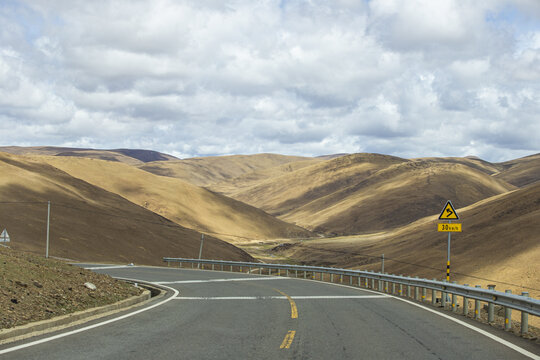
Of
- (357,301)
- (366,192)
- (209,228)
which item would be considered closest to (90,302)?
(357,301)

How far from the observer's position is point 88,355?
332 inches

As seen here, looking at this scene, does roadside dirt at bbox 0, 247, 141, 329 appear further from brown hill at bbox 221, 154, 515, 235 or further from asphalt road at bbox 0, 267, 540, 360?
brown hill at bbox 221, 154, 515, 235

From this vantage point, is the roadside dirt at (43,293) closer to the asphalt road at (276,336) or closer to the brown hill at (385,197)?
the asphalt road at (276,336)

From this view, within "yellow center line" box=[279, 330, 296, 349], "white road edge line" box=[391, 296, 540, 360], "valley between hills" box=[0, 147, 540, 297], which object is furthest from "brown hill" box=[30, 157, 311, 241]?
"yellow center line" box=[279, 330, 296, 349]

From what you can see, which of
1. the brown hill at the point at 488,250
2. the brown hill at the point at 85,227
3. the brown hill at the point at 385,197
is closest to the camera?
the brown hill at the point at 488,250

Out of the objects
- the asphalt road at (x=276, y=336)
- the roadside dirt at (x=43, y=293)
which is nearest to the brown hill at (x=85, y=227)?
the roadside dirt at (x=43, y=293)

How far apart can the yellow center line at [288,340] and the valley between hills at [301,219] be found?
798 inches

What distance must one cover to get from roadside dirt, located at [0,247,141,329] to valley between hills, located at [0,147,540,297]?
803 inches

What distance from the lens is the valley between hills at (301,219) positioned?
39344 millimetres

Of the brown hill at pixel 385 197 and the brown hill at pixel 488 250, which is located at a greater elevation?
the brown hill at pixel 385 197

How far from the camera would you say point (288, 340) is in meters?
9.91

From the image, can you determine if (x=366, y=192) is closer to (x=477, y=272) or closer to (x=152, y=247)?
(x=152, y=247)

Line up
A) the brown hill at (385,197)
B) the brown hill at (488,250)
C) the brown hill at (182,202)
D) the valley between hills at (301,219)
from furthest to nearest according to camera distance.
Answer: the brown hill at (385,197), the brown hill at (182,202), the valley between hills at (301,219), the brown hill at (488,250)

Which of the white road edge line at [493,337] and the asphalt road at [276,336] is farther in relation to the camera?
the white road edge line at [493,337]
